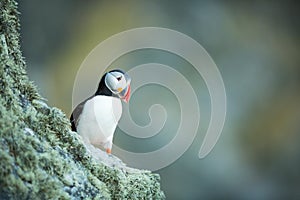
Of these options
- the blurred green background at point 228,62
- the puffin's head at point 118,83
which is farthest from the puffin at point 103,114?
the blurred green background at point 228,62

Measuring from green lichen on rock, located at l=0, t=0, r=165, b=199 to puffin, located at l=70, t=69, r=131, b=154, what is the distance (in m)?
1.12

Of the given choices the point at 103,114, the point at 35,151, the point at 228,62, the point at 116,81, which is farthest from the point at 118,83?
the point at 228,62

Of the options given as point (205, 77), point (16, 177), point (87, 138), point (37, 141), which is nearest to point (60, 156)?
point (37, 141)

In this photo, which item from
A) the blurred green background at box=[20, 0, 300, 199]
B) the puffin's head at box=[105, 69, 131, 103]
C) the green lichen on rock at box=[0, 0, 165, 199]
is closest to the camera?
the green lichen on rock at box=[0, 0, 165, 199]

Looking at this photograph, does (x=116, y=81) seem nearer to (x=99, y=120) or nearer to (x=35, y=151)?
(x=99, y=120)

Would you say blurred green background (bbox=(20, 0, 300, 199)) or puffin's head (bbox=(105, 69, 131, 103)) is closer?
puffin's head (bbox=(105, 69, 131, 103))

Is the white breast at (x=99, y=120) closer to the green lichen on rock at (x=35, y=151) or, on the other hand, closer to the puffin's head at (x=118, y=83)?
the puffin's head at (x=118, y=83)

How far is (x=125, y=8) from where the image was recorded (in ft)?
20.1

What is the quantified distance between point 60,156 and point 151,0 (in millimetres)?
4904

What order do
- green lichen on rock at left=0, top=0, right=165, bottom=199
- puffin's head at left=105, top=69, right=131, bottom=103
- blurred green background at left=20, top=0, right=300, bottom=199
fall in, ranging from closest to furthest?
green lichen on rock at left=0, top=0, right=165, bottom=199, puffin's head at left=105, top=69, right=131, bottom=103, blurred green background at left=20, top=0, right=300, bottom=199

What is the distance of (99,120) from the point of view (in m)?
2.85

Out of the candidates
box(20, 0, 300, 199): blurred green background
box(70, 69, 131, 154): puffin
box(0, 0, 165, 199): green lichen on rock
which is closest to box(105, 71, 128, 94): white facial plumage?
box(70, 69, 131, 154): puffin

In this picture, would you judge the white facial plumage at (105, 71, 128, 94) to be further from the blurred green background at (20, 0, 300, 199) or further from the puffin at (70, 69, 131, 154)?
the blurred green background at (20, 0, 300, 199)

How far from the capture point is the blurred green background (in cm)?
578
